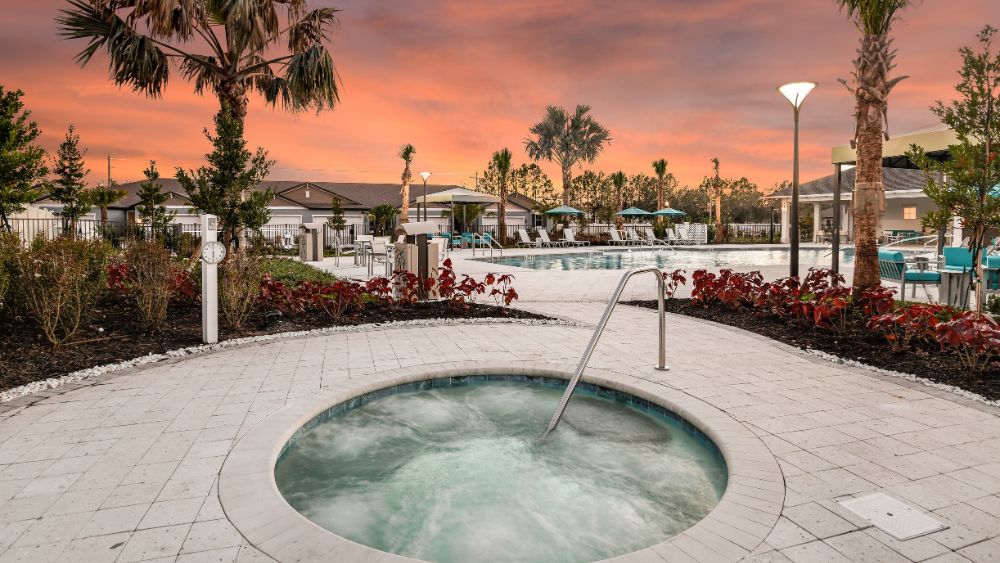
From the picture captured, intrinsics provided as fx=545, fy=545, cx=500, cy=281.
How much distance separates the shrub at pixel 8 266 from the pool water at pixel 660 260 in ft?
38.2

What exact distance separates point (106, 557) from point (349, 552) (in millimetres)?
909

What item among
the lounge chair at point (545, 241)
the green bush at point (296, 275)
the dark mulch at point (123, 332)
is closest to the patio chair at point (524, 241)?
the lounge chair at point (545, 241)

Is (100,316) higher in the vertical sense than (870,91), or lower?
lower

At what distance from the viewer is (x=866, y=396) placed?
4047 mm

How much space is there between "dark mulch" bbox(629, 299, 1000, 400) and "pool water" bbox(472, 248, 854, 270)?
22.0 ft

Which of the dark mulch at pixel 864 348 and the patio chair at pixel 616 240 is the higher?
the patio chair at pixel 616 240

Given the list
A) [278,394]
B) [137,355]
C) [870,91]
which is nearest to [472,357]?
[278,394]

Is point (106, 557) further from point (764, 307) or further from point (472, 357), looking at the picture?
point (764, 307)

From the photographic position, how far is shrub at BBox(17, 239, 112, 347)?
5039 millimetres

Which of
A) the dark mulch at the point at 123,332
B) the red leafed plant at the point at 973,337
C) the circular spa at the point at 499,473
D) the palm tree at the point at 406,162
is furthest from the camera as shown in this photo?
the palm tree at the point at 406,162

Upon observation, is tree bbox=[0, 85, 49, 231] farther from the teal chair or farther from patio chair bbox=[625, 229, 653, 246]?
patio chair bbox=[625, 229, 653, 246]

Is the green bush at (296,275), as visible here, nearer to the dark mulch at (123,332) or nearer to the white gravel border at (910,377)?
the dark mulch at (123,332)

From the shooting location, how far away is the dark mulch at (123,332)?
15.3 feet

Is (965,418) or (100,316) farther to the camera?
(100,316)
